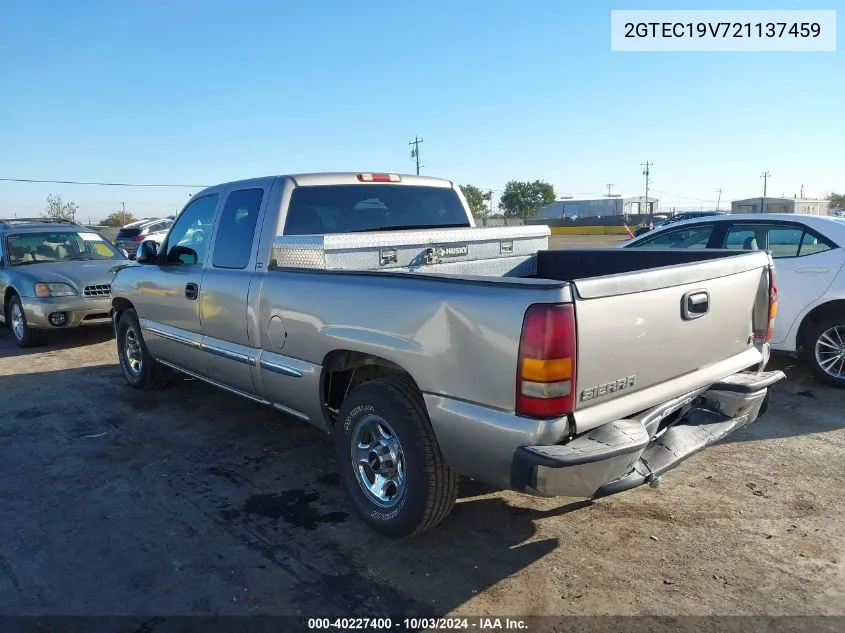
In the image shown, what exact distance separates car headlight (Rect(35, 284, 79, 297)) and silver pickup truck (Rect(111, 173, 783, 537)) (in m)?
4.38

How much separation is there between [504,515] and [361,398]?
43.1 inches

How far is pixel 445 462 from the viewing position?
119 inches

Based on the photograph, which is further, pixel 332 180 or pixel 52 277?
pixel 52 277

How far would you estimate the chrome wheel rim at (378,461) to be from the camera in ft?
10.8

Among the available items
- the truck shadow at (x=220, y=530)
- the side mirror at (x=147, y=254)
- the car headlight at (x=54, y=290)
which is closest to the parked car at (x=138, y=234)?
the car headlight at (x=54, y=290)

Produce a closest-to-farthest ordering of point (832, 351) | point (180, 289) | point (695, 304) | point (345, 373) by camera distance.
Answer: point (695, 304)
point (345, 373)
point (180, 289)
point (832, 351)

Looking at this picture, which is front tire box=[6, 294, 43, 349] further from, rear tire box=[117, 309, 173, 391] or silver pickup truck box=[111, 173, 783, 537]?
silver pickup truck box=[111, 173, 783, 537]

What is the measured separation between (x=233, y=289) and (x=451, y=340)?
6.88ft

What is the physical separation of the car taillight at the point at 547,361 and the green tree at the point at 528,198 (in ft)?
323

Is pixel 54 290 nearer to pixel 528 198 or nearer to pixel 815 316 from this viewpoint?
pixel 815 316

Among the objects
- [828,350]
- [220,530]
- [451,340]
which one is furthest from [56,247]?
[828,350]

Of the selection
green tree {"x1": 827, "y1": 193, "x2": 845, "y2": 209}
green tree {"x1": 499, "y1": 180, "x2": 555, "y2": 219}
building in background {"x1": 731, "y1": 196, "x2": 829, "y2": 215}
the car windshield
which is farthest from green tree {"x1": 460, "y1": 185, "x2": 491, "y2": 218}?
the car windshield

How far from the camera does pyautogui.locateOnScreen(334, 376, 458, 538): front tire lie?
10.0 feet

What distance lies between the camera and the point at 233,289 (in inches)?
170
